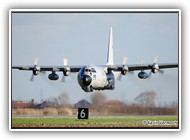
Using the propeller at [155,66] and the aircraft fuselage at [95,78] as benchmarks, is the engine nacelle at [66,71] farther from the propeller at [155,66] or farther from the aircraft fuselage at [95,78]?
the propeller at [155,66]

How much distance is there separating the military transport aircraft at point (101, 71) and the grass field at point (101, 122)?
520 mm

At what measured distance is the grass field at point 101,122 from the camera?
17.5 meters

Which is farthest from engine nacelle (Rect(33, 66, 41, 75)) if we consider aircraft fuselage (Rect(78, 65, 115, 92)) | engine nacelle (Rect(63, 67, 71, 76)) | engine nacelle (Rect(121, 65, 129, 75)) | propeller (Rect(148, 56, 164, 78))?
propeller (Rect(148, 56, 164, 78))

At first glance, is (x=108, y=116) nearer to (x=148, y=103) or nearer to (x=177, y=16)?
(x=148, y=103)

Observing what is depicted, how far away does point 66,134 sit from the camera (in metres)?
17.4

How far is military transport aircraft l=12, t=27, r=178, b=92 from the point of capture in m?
17.6

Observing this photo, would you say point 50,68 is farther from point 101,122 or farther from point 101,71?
point 101,122

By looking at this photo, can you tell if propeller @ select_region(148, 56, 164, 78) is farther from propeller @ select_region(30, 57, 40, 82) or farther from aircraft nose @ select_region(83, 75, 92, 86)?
propeller @ select_region(30, 57, 40, 82)

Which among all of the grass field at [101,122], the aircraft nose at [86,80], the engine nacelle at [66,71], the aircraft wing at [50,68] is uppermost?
the aircraft wing at [50,68]

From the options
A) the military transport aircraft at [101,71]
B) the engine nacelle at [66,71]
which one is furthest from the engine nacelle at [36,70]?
the engine nacelle at [66,71]

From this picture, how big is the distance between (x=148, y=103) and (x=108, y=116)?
0.65 meters

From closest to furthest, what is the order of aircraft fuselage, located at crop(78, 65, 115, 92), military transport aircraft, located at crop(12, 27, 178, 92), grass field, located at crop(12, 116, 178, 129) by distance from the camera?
grass field, located at crop(12, 116, 178, 129)
military transport aircraft, located at crop(12, 27, 178, 92)
aircraft fuselage, located at crop(78, 65, 115, 92)

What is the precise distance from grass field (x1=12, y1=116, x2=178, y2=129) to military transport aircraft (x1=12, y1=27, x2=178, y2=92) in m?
0.52
